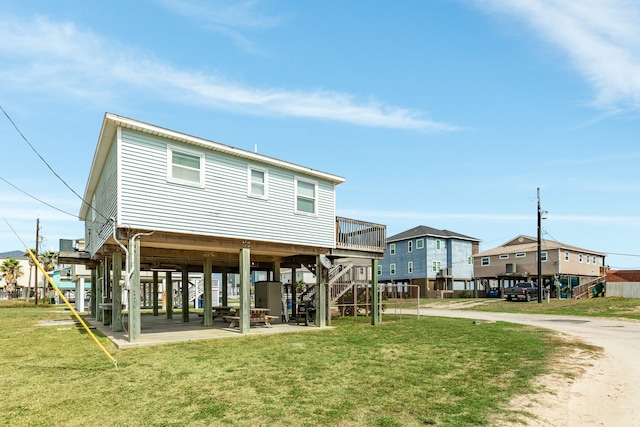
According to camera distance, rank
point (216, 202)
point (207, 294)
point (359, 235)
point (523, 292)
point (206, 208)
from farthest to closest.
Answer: point (523, 292) → point (359, 235) → point (207, 294) → point (216, 202) → point (206, 208)

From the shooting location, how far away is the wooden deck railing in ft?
64.5

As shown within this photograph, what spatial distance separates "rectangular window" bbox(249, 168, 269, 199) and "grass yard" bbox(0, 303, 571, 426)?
17.4 ft

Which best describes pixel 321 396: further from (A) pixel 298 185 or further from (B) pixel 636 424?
(A) pixel 298 185

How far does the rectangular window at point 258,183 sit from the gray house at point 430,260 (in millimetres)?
40941

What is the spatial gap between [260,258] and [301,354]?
436 inches

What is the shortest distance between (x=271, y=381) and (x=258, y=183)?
30.1 feet

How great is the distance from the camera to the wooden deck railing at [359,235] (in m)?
A: 19.7

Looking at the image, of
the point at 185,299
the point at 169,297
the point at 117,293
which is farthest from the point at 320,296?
the point at 169,297

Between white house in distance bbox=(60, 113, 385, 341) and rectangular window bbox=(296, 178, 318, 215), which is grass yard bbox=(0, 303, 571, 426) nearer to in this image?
white house in distance bbox=(60, 113, 385, 341)

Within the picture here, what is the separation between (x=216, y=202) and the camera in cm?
1498

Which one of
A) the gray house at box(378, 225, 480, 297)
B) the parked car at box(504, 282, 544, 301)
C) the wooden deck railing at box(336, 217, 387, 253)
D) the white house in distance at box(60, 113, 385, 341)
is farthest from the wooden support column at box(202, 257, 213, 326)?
the gray house at box(378, 225, 480, 297)

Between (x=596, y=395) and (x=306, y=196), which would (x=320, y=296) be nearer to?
(x=306, y=196)

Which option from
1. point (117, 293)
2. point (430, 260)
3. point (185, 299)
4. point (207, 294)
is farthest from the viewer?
point (430, 260)

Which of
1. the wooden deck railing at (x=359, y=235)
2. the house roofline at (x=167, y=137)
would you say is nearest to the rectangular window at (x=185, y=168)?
the house roofline at (x=167, y=137)
